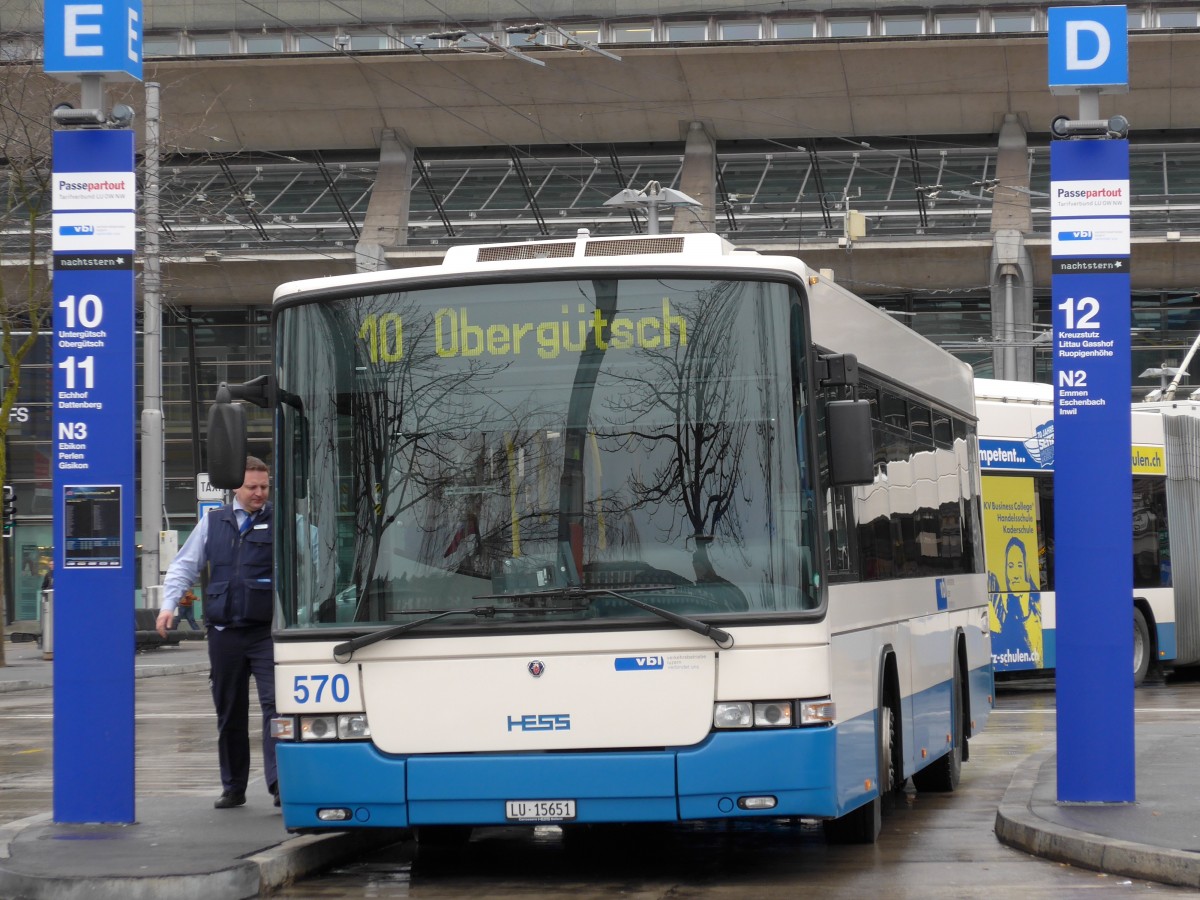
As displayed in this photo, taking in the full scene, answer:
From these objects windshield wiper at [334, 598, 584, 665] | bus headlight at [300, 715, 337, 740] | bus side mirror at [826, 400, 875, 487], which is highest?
bus side mirror at [826, 400, 875, 487]

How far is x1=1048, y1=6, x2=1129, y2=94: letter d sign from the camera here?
10180 mm

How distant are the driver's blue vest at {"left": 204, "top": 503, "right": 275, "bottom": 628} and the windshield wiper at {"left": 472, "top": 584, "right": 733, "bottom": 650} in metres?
2.30

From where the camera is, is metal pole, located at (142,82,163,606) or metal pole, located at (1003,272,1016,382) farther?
metal pole, located at (1003,272,1016,382)

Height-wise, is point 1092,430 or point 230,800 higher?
point 1092,430

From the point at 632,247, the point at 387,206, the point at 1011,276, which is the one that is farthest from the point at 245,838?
the point at 387,206

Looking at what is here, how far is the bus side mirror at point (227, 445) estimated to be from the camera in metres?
8.42

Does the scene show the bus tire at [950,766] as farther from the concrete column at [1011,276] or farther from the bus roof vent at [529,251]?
the concrete column at [1011,276]

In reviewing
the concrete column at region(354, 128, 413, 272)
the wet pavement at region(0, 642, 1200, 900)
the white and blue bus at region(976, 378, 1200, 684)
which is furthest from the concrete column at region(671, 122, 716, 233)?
the wet pavement at region(0, 642, 1200, 900)

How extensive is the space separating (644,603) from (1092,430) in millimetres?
3302

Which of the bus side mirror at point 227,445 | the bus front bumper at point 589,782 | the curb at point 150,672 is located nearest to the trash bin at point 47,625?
the curb at point 150,672

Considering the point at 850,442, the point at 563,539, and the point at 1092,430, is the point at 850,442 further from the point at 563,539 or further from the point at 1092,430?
the point at 1092,430

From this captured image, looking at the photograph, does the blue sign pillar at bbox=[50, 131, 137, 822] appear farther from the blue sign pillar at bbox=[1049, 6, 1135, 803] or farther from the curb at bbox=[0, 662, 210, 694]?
the curb at bbox=[0, 662, 210, 694]

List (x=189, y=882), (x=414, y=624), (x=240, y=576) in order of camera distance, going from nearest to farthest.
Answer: (x=189, y=882), (x=414, y=624), (x=240, y=576)

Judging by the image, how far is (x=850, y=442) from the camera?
824cm
